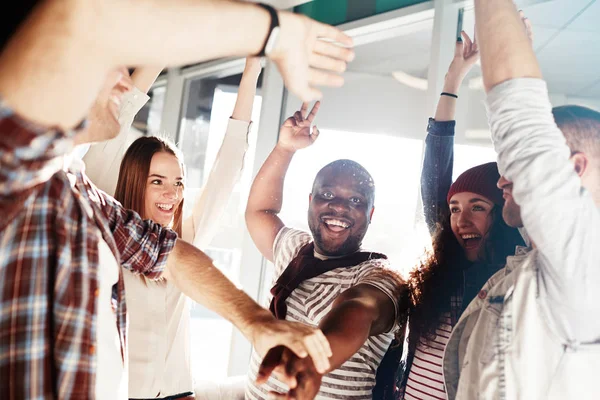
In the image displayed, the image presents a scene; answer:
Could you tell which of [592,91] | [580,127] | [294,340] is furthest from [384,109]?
[294,340]

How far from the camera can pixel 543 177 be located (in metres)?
0.89

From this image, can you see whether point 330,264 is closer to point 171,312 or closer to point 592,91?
point 171,312

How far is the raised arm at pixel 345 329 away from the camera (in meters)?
0.92

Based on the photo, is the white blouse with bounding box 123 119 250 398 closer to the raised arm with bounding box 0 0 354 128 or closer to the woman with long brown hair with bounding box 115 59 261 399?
the woman with long brown hair with bounding box 115 59 261 399

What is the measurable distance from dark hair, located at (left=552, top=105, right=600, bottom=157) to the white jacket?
0.35 ft

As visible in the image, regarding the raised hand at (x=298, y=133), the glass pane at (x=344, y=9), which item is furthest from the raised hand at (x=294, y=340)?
the glass pane at (x=344, y=9)

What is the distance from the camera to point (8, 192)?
2.14ft

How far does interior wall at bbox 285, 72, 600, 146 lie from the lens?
1591mm

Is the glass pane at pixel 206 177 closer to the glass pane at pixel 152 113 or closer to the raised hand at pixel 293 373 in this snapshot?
the glass pane at pixel 152 113

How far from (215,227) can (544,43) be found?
1.20m

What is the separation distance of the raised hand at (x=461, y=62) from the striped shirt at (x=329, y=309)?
0.56 m

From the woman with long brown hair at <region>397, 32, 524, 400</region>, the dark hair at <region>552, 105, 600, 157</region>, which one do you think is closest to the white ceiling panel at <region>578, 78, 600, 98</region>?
the dark hair at <region>552, 105, 600, 157</region>

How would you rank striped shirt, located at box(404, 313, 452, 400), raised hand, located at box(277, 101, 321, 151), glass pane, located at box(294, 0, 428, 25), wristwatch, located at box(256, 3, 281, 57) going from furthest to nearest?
glass pane, located at box(294, 0, 428, 25) → raised hand, located at box(277, 101, 321, 151) → striped shirt, located at box(404, 313, 452, 400) → wristwatch, located at box(256, 3, 281, 57)

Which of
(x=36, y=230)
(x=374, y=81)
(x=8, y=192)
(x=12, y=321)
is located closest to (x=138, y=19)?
(x=8, y=192)
